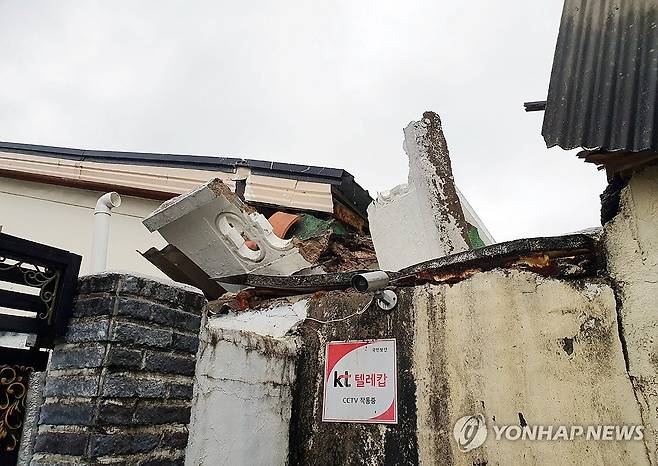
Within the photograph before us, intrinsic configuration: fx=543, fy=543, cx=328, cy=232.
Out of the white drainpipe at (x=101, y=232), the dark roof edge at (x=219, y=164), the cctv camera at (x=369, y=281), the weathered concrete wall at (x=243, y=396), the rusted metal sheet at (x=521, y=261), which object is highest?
the dark roof edge at (x=219, y=164)

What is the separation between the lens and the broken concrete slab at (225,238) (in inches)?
224

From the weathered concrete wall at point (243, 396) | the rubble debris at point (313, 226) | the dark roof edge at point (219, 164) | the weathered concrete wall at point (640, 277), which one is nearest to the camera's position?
the weathered concrete wall at point (640, 277)

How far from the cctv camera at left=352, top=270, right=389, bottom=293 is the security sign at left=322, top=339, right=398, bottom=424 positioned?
1.72 feet

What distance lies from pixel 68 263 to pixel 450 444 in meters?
2.89

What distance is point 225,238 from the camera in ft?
19.1

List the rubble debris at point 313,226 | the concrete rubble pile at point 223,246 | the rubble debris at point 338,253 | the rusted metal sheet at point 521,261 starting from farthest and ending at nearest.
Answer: the rubble debris at point 313,226, the rubble debris at point 338,253, the concrete rubble pile at point 223,246, the rusted metal sheet at point 521,261

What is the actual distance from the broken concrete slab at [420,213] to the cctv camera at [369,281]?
987 millimetres

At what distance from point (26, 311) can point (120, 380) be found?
54 cm

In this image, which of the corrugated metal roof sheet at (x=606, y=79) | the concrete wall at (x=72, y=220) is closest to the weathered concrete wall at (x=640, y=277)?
the corrugated metal roof sheet at (x=606, y=79)

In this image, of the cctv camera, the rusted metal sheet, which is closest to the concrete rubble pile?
the rusted metal sheet

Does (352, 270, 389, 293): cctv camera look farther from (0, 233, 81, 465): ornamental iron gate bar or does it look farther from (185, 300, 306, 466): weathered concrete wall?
(0, 233, 81, 465): ornamental iron gate bar

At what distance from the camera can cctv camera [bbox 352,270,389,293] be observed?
4203mm

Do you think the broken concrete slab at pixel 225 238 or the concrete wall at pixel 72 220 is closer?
the broken concrete slab at pixel 225 238

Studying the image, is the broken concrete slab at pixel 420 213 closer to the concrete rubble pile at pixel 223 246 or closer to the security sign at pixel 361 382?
the concrete rubble pile at pixel 223 246
